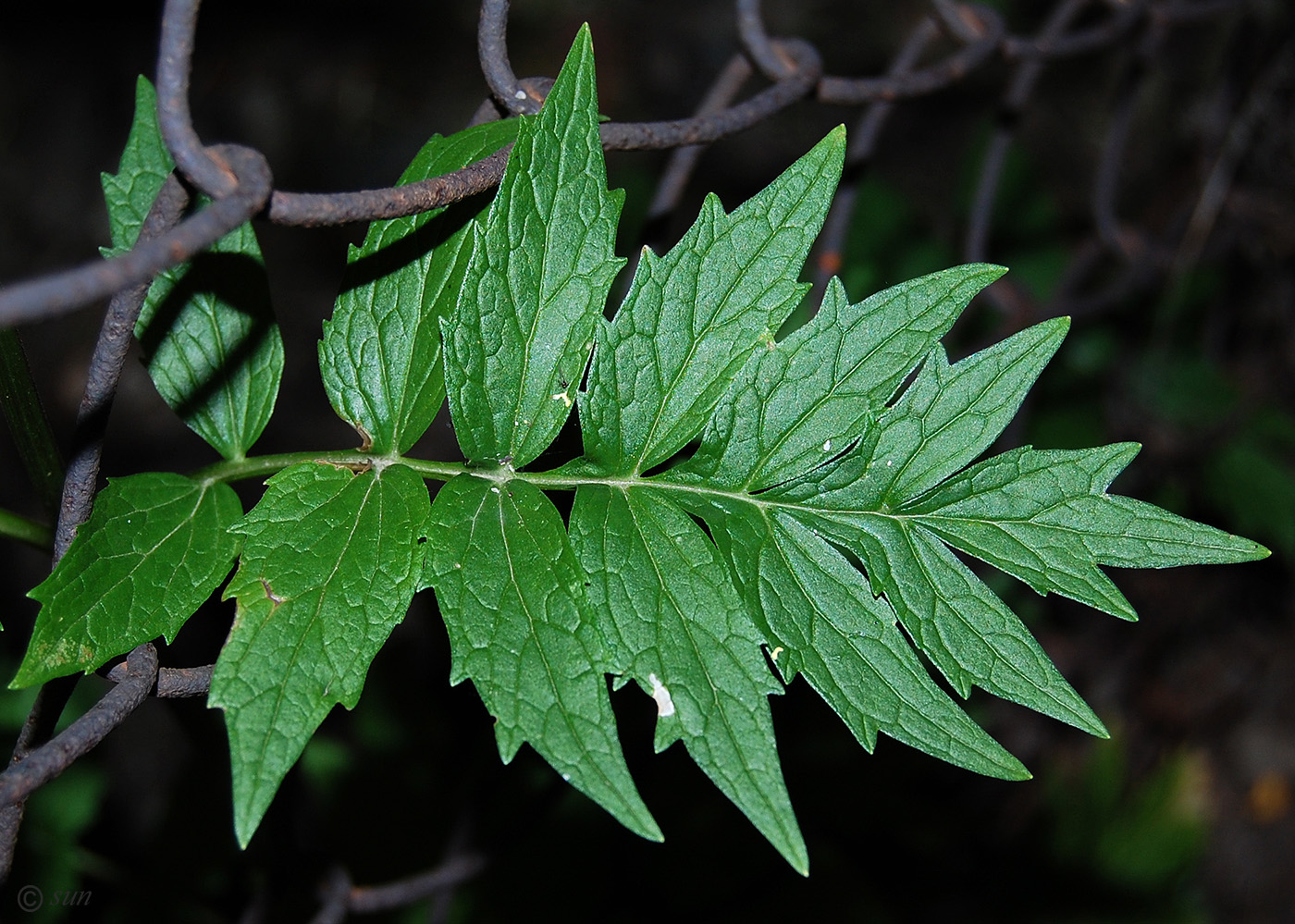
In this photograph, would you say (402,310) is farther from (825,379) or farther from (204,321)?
(825,379)

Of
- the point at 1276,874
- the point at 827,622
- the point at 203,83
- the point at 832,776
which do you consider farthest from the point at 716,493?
the point at 1276,874

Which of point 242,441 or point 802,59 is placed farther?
point 802,59

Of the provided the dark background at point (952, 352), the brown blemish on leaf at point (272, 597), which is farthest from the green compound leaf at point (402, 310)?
the dark background at point (952, 352)

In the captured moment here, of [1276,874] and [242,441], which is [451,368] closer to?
[242,441]
